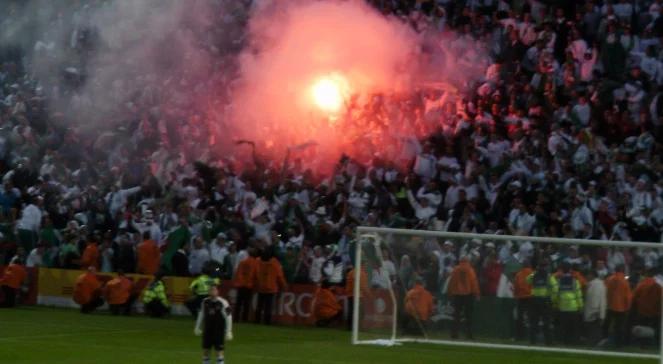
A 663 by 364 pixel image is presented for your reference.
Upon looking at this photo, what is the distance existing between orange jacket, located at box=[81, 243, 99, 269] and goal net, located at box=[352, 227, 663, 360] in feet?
22.3

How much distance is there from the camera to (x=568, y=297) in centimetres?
2217

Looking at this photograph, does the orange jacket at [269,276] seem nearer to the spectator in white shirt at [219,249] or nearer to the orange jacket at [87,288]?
the spectator in white shirt at [219,249]

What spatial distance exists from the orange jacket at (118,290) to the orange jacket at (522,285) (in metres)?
8.15

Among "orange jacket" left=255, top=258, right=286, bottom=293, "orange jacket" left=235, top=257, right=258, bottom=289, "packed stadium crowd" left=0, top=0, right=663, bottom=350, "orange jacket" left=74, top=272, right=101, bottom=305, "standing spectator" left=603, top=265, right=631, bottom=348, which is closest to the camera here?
"standing spectator" left=603, top=265, right=631, bottom=348

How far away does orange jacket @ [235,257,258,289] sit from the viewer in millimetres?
26531

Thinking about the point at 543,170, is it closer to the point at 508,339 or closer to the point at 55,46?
the point at 508,339

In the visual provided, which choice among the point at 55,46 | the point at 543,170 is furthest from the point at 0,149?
the point at 543,170

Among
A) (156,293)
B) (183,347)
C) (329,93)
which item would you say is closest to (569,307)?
(183,347)

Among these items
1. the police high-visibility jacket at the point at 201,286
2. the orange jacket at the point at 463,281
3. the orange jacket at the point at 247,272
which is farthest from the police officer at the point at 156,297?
the orange jacket at the point at 463,281

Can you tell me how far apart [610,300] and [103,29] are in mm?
13843

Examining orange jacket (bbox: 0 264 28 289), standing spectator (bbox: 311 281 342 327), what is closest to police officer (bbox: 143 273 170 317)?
orange jacket (bbox: 0 264 28 289)

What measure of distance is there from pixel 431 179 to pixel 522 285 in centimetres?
489

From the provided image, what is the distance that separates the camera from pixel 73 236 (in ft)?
95.8

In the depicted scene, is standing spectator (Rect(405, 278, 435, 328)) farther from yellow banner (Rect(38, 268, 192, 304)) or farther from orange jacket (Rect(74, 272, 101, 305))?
orange jacket (Rect(74, 272, 101, 305))
